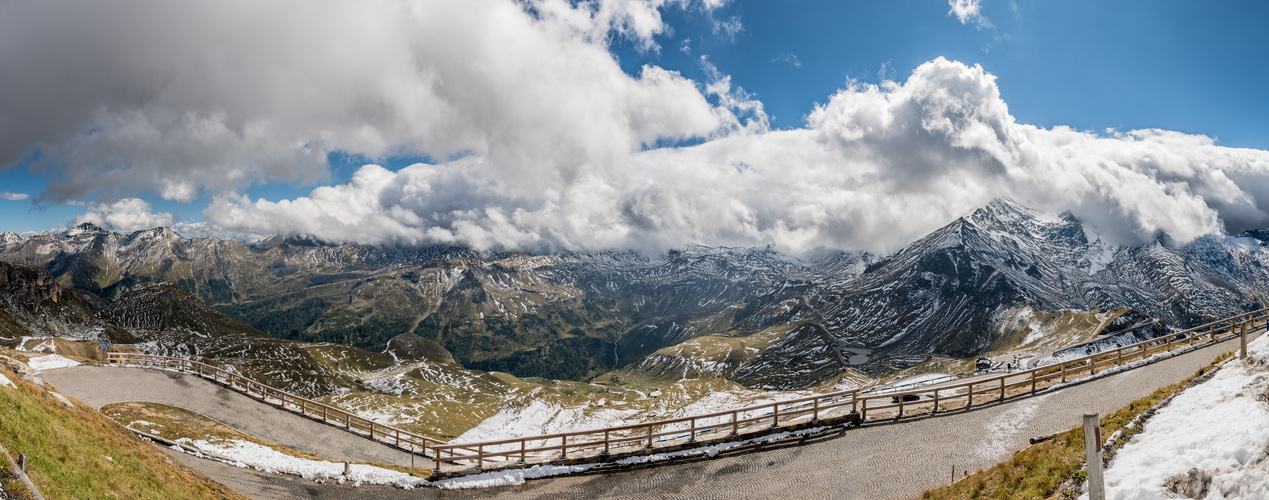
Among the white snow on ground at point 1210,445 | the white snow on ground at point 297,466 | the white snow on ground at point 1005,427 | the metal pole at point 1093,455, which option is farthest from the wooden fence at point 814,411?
the metal pole at point 1093,455

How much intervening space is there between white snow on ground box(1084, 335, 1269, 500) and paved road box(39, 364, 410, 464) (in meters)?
36.5

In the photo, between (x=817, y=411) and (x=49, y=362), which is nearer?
(x=817, y=411)

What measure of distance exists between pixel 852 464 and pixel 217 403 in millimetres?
47422

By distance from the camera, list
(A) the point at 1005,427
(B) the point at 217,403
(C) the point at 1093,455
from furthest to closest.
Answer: (B) the point at 217,403 < (A) the point at 1005,427 < (C) the point at 1093,455

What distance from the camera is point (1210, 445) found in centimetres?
1341

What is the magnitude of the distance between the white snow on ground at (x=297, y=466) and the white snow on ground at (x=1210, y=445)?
2668 centimetres

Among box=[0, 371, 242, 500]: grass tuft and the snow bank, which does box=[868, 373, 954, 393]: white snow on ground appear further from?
box=[0, 371, 242, 500]: grass tuft

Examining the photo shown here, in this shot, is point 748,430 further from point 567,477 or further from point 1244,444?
point 1244,444

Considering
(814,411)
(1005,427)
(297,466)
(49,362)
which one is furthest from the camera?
(49,362)

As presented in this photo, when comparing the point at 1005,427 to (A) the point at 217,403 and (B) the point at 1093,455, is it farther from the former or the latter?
(A) the point at 217,403

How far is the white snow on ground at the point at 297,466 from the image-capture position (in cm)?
2628

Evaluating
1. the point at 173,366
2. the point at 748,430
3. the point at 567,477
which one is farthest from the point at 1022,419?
the point at 173,366

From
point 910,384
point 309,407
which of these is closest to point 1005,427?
point 910,384

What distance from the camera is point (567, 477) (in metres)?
24.7
